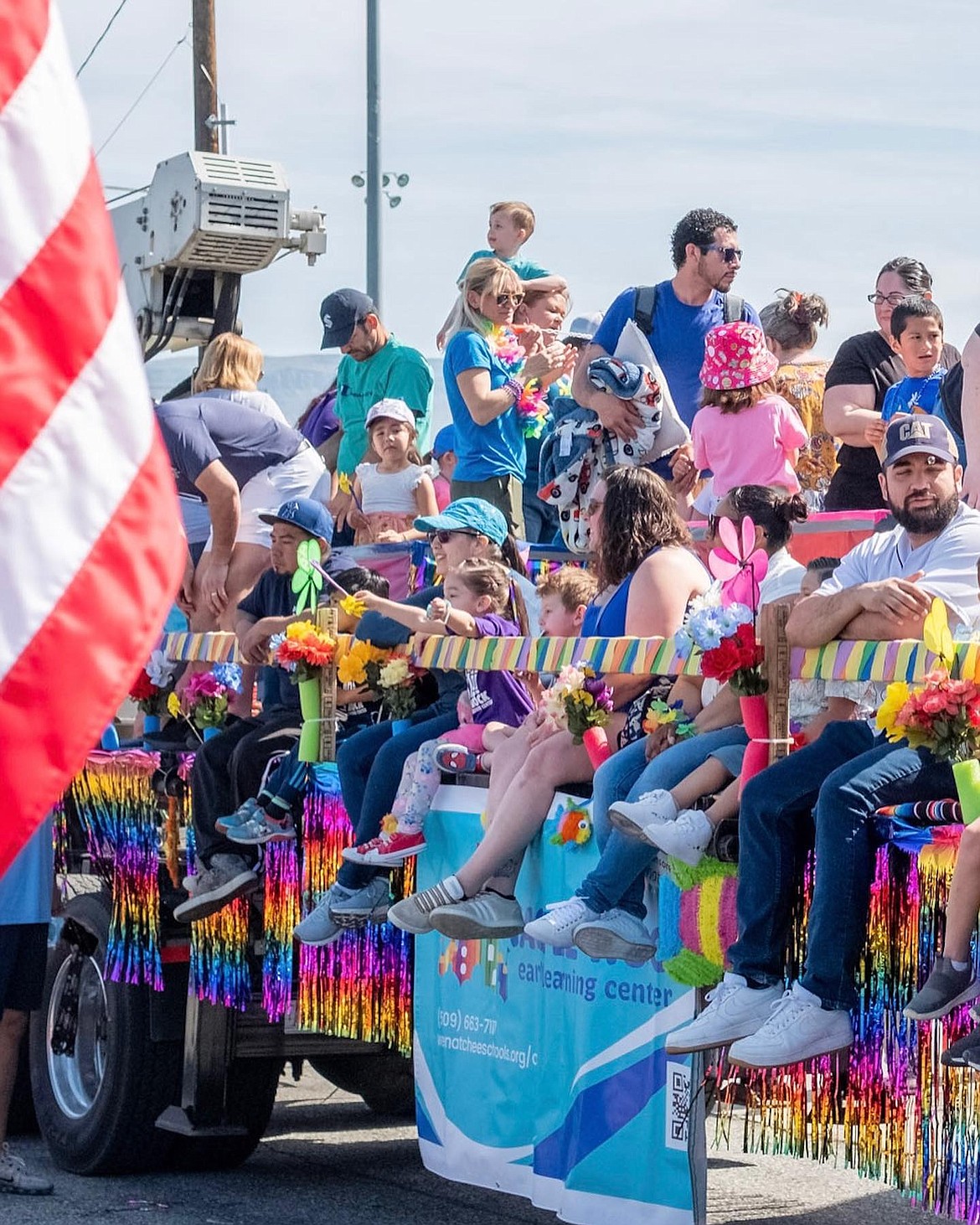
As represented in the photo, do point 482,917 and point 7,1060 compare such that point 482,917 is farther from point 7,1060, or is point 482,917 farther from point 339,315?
point 339,315

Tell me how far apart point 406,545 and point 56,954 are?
2498 mm

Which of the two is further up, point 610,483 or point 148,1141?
point 610,483

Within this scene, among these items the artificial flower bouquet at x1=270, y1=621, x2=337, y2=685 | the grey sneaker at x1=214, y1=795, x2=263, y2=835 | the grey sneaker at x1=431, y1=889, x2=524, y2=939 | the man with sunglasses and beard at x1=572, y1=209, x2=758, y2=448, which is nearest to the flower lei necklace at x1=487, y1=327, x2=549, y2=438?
the man with sunglasses and beard at x1=572, y1=209, x2=758, y2=448

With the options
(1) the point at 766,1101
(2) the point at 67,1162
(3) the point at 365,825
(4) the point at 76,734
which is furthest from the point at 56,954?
(4) the point at 76,734

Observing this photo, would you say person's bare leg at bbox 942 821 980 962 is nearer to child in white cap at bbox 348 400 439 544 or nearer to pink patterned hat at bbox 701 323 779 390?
pink patterned hat at bbox 701 323 779 390

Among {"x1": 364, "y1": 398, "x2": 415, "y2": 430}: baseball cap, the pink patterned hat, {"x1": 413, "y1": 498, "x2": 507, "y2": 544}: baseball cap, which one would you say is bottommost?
{"x1": 413, "y1": 498, "x2": 507, "y2": 544}: baseball cap

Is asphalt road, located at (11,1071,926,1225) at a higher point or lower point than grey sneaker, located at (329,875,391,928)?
lower

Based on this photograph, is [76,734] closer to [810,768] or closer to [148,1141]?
[810,768]

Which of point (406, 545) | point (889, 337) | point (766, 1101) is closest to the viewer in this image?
point (766, 1101)

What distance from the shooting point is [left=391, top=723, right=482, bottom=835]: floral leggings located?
6.50m

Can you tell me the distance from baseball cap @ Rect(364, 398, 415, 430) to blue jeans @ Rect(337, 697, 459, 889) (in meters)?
3.48

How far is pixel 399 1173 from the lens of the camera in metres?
7.98

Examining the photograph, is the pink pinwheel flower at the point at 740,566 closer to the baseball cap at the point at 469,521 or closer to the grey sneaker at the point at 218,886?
the baseball cap at the point at 469,521

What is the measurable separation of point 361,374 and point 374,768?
15.2ft
